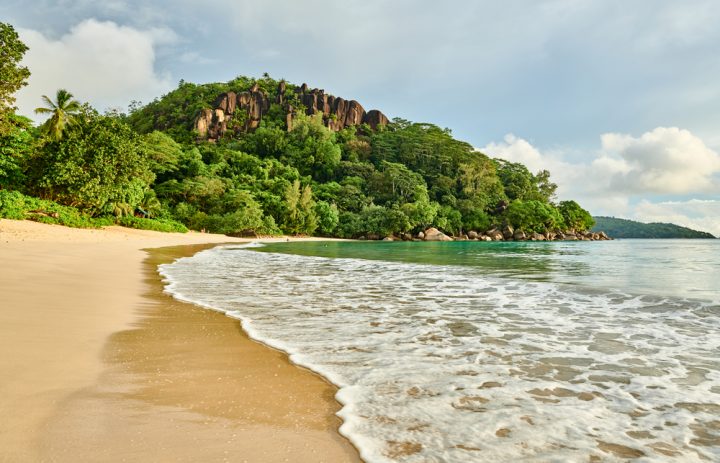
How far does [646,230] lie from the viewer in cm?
14000

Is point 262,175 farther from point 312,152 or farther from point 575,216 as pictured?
point 575,216

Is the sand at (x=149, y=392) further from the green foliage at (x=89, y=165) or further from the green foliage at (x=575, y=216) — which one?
the green foliage at (x=575, y=216)

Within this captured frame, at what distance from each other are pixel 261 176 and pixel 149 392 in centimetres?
6247

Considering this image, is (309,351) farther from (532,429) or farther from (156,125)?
(156,125)

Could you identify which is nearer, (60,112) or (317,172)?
(60,112)

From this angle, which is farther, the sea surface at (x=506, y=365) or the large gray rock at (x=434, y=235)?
the large gray rock at (x=434, y=235)

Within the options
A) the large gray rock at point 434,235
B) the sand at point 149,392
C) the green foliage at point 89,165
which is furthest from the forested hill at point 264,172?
the sand at point 149,392

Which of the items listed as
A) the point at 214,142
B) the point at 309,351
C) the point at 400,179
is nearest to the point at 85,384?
the point at 309,351

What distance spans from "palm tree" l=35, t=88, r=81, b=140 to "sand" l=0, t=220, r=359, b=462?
113 ft

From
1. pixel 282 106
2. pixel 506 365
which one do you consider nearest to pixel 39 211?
pixel 506 365

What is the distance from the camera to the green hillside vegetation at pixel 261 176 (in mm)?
29969

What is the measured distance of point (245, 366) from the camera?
12.4 ft

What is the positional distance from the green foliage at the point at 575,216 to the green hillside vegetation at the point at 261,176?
0.81 feet

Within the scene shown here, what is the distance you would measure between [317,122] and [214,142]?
22.6 meters
